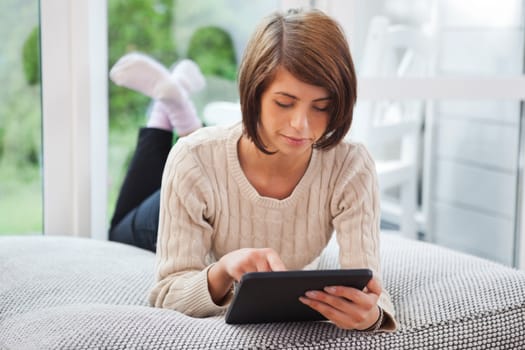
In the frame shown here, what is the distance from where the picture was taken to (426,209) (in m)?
2.70

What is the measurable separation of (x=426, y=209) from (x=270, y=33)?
56.9 inches

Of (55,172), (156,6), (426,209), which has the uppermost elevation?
(156,6)

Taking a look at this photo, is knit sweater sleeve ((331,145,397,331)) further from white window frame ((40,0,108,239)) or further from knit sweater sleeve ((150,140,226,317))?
white window frame ((40,0,108,239))

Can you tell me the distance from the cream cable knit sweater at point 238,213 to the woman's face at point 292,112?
0.46ft

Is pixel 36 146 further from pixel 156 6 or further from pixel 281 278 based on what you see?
pixel 281 278

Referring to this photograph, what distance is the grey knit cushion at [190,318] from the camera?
1294mm

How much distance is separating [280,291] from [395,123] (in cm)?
144

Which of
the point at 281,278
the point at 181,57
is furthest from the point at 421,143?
the point at 281,278

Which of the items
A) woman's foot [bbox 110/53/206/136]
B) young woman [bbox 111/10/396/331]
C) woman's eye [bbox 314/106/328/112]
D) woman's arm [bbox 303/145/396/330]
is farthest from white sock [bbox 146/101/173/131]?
woman's eye [bbox 314/106/328/112]

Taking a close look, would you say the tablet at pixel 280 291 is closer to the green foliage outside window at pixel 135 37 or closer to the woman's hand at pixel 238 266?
the woman's hand at pixel 238 266

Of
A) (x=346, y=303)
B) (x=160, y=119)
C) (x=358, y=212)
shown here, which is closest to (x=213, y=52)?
(x=160, y=119)

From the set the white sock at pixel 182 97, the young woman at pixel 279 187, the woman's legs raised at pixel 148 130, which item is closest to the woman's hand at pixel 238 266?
the young woman at pixel 279 187

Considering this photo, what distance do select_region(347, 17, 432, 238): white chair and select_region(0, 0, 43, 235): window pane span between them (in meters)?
0.89

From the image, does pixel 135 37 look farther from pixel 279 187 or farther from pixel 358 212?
pixel 358 212
